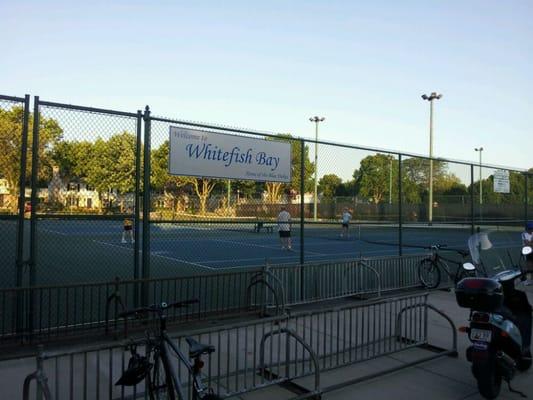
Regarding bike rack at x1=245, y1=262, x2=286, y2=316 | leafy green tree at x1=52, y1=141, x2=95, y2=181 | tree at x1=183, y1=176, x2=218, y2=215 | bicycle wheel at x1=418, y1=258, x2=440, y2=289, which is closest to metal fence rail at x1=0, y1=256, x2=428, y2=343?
bike rack at x1=245, y1=262, x2=286, y2=316

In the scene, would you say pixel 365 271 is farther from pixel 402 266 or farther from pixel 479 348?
pixel 479 348

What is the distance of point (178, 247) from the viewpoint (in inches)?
665

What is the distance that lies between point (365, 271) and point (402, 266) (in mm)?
1447

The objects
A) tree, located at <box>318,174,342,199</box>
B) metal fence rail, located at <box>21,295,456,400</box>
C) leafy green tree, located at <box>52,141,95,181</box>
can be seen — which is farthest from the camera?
tree, located at <box>318,174,342,199</box>

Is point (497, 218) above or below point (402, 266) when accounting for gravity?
above

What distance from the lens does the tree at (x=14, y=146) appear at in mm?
6410

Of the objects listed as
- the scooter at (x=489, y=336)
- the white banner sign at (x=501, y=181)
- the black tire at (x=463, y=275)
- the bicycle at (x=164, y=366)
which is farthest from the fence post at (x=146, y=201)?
the white banner sign at (x=501, y=181)

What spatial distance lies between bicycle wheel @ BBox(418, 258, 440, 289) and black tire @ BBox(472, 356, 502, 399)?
21.8 ft

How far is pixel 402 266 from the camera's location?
1078 cm

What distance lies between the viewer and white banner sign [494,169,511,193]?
1505cm

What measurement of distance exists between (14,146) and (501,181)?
1397cm

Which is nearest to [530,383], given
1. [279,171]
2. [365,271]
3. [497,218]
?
[365,271]

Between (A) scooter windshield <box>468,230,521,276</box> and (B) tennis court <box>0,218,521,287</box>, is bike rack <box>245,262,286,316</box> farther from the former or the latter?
(A) scooter windshield <box>468,230,521,276</box>

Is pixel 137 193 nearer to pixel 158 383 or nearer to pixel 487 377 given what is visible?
pixel 158 383
